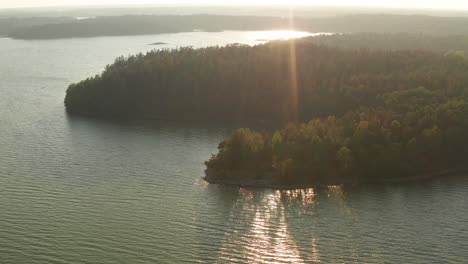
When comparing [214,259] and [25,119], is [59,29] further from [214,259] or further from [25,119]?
[214,259]

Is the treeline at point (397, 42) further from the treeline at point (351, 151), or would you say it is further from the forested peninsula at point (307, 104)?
the treeline at point (351, 151)

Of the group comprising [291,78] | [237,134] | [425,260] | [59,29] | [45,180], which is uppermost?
[59,29]

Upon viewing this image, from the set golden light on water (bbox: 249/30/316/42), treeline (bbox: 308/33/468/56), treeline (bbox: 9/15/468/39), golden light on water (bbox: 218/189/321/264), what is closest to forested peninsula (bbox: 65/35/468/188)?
golden light on water (bbox: 218/189/321/264)

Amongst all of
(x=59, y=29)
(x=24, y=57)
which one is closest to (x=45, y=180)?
(x=24, y=57)

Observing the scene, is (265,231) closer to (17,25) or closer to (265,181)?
(265,181)

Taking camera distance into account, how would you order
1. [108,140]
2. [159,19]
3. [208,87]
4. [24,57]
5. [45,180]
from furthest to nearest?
1. [159,19]
2. [24,57]
3. [208,87]
4. [108,140]
5. [45,180]

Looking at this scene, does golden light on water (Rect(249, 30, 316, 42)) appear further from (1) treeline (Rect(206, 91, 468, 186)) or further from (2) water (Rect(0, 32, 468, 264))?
(2) water (Rect(0, 32, 468, 264))

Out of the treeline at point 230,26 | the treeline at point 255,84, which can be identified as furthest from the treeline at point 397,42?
the treeline at point 230,26
